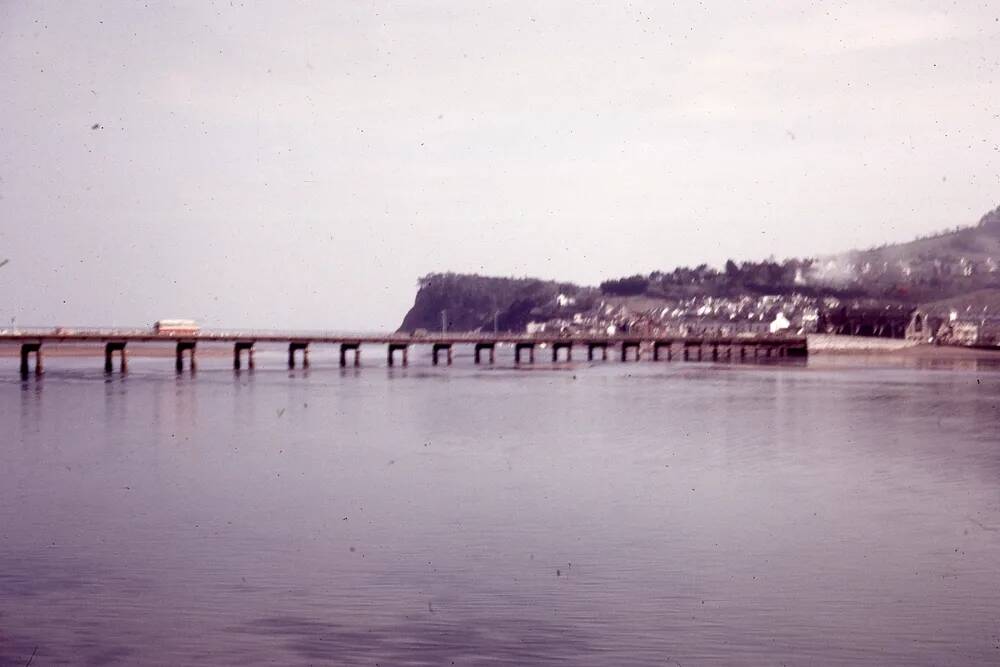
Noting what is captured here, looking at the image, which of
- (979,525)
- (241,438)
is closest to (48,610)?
(979,525)

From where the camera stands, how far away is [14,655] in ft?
46.0

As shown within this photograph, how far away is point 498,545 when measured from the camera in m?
21.6

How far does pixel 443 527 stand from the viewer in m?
23.8

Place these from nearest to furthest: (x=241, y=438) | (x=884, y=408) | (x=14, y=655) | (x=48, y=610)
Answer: (x=14, y=655)
(x=48, y=610)
(x=241, y=438)
(x=884, y=408)

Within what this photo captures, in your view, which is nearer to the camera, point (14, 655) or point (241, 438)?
point (14, 655)

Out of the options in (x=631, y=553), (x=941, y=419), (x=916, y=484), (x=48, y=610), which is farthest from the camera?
(x=941, y=419)

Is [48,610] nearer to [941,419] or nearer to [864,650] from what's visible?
[864,650]

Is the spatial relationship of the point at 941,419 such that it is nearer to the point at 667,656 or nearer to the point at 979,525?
the point at 979,525

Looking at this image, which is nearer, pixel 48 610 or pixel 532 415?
pixel 48 610

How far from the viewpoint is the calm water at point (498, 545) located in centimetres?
1495

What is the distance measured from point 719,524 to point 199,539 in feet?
36.7

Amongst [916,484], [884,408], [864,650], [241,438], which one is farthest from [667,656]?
[884,408]

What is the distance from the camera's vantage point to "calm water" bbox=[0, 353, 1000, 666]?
49.0ft

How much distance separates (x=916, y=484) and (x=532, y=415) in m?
29.9
